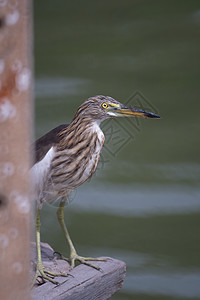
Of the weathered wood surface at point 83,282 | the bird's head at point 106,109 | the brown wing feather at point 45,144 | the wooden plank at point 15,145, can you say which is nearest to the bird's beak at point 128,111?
the bird's head at point 106,109

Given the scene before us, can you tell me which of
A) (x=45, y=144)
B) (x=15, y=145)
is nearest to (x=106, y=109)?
(x=45, y=144)

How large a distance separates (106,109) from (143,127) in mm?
817

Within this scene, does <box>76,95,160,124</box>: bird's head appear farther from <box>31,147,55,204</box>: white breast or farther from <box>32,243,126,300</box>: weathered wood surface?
<box>32,243,126,300</box>: weathered wood surface

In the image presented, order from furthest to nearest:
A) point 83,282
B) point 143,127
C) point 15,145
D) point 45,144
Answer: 1. point 143,127
2. point 45,144
3. point 83,282
4. point 15,145

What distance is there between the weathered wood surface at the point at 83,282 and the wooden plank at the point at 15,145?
0.64 meters

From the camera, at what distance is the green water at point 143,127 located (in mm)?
2029

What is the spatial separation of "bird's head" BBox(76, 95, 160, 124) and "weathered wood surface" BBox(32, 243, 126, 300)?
0.41 m

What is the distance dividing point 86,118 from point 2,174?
2.54 feet

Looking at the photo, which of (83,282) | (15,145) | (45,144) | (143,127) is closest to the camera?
(15,145)

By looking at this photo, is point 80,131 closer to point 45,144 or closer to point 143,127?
point 45,144

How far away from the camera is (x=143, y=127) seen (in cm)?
203

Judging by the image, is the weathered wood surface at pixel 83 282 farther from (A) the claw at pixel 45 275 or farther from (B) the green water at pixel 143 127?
(B) the green water at pixel 143 127

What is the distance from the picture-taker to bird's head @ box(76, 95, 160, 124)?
1.22 m

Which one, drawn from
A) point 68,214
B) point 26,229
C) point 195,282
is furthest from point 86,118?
point 195,282
